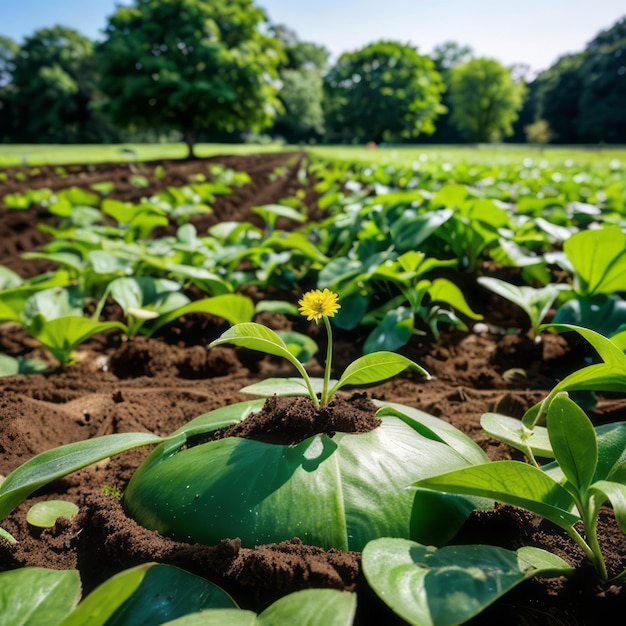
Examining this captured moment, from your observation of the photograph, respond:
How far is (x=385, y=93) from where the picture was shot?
1917 inches

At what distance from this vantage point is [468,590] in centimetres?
68

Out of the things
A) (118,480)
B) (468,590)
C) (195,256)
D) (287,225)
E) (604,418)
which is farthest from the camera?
(287,225)

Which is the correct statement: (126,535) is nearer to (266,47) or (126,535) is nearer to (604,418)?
(604,418)

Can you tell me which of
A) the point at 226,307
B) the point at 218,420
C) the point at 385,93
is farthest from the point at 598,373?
the point at 385,93

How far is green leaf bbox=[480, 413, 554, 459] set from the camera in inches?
43.1

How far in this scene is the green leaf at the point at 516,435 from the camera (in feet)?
3.59

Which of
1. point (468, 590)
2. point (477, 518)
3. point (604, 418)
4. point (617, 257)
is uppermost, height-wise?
point (617, 257)

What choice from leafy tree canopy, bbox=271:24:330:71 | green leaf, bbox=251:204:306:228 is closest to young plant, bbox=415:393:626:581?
green leaf, bbox=251:204:306:228

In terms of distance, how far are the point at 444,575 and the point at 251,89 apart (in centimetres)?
2311

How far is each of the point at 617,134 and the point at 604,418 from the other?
166 ft

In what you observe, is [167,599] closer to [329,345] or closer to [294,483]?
[294,483]

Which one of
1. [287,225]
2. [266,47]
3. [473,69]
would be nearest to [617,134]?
[473,69]

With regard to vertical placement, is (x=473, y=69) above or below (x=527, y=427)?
above

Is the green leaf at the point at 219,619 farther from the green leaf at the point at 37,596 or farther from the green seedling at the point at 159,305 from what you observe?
the green seedling at the point at 159,305
